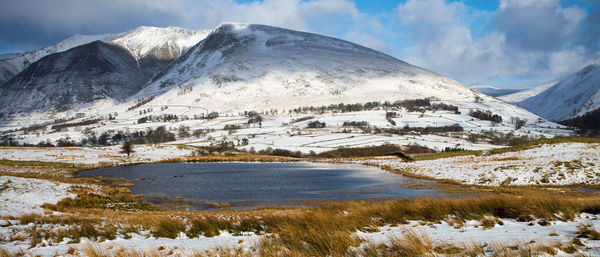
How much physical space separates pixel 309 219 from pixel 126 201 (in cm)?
2022

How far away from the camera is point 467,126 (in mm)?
174375

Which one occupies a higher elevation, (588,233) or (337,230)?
(588,233)

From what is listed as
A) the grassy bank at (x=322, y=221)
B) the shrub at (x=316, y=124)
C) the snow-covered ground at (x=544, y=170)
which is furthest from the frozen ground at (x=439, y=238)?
the shrub at (x=316, y=124)

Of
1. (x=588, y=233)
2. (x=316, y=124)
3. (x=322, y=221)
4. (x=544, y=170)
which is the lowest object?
(x=544, y=170)

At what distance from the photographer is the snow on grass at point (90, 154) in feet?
220

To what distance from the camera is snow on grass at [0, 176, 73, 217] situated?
15.9 meters

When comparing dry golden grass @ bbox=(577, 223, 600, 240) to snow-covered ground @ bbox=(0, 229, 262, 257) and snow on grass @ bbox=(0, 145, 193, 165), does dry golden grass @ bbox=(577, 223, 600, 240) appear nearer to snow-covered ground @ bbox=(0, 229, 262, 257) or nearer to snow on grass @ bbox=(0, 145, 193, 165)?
snow-covered ground @ bbox=(0, 229, 262, 257)

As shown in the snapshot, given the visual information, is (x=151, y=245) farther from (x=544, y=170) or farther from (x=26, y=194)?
(x=544, y=170)

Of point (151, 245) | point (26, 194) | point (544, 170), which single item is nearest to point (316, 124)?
point (544, 170)

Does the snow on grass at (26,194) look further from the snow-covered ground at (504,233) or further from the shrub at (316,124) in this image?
the shrub at (316,124)

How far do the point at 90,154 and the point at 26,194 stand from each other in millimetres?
69060

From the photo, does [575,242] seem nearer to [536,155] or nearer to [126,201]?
[126,201]

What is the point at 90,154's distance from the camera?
8025cm

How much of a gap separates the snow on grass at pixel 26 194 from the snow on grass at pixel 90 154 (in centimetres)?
5039
